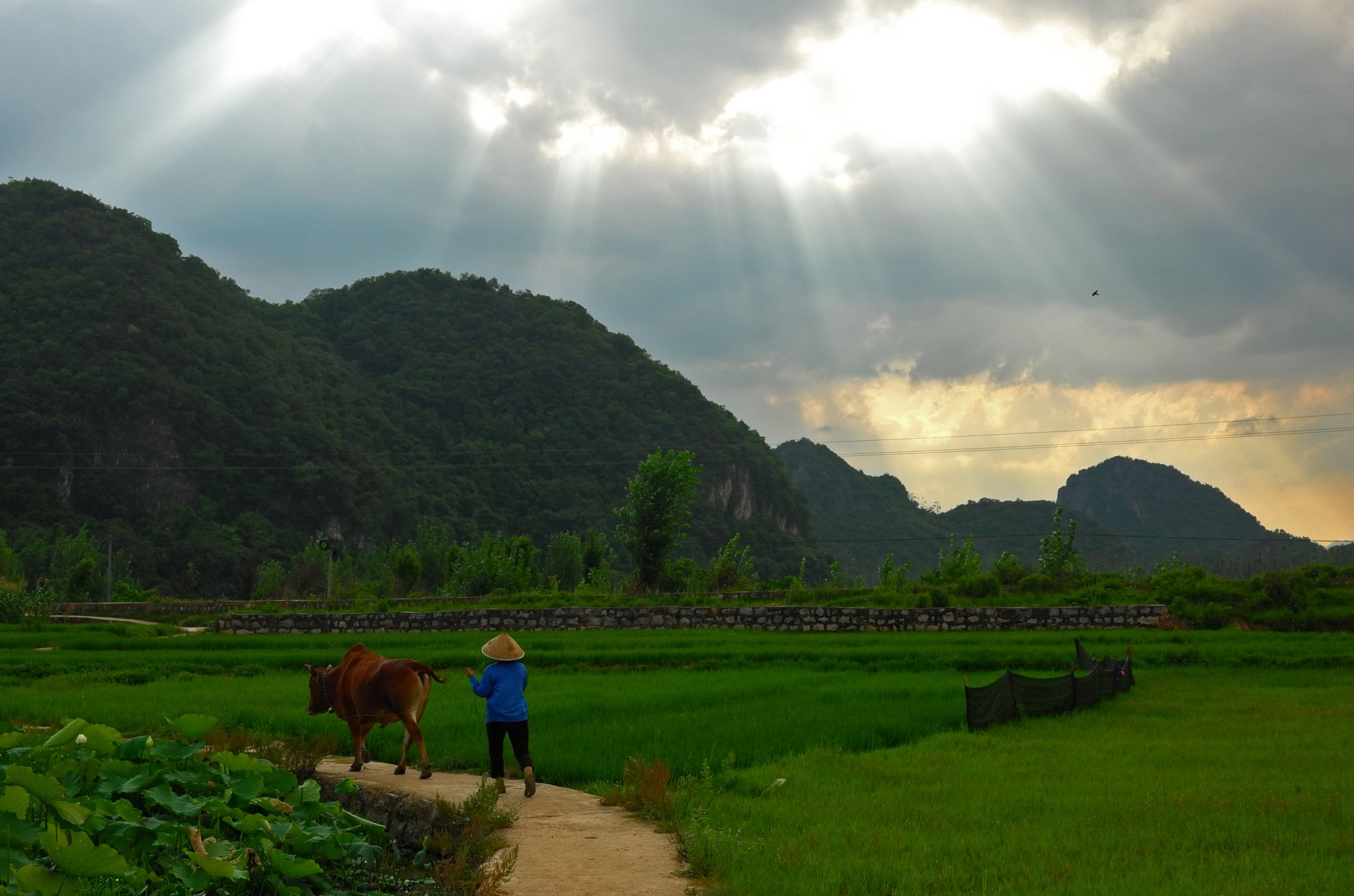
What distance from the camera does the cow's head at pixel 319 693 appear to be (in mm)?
12656

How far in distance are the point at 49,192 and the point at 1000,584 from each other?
92.1 m

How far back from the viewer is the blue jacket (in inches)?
413

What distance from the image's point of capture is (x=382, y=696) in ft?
37.6

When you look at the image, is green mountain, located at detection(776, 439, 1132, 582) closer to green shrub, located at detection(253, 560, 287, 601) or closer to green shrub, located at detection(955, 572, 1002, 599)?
green shrub, located at detection(253, 560, 287, 601)

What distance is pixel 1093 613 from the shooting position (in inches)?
1348

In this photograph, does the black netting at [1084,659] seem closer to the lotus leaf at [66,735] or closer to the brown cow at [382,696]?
the brown cow at [382,696]

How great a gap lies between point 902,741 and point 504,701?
672 cm

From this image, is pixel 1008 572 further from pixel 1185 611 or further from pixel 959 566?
pixel 1185 611

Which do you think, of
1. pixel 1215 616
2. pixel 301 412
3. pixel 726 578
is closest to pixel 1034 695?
pixel 1215 616

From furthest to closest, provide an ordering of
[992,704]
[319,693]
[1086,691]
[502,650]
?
[1086,691], [992,704], [319,693], [502,650]

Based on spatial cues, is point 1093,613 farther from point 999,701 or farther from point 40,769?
point 40,769

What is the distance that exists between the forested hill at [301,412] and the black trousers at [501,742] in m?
55.0

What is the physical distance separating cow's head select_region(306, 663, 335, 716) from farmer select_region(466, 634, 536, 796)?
2.94 m

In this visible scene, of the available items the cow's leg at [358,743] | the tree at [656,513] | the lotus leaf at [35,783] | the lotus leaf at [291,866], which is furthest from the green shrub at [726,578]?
the lotus leaf at [35,783]
